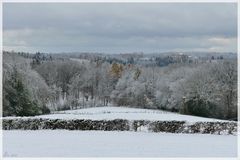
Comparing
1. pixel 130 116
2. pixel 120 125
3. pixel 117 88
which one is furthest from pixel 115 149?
pixel 117 88

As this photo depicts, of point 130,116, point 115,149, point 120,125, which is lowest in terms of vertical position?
point 130,116

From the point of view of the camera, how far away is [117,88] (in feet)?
357

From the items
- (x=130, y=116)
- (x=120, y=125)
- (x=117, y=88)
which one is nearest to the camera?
(x=120, y=125)

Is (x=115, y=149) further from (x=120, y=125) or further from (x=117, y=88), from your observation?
(x=117, y=88)

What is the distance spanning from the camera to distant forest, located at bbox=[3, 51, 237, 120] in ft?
190

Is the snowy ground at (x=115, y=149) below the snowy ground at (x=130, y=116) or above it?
above

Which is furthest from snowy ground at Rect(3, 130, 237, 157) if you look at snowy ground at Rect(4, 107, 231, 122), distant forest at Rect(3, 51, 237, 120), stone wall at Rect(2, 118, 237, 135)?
distant forest at Rect(3, 51, 237, 120)

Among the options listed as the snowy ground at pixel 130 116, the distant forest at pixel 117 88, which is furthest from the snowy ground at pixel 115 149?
the distant forest at pixel 117 88

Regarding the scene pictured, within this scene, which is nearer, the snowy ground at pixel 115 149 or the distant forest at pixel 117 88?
the snowy ground at pixel 115 149

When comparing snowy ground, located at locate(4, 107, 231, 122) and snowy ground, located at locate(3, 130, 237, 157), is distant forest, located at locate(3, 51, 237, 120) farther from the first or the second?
snowy ground, located at locate(3, 130, 237, 157)

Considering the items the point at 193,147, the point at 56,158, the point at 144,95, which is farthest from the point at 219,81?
the point at 56,158

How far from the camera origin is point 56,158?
15383 mm

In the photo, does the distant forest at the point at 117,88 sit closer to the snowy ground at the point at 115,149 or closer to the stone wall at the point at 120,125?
the stone wall at the point at 120,125

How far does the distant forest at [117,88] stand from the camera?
190ft
